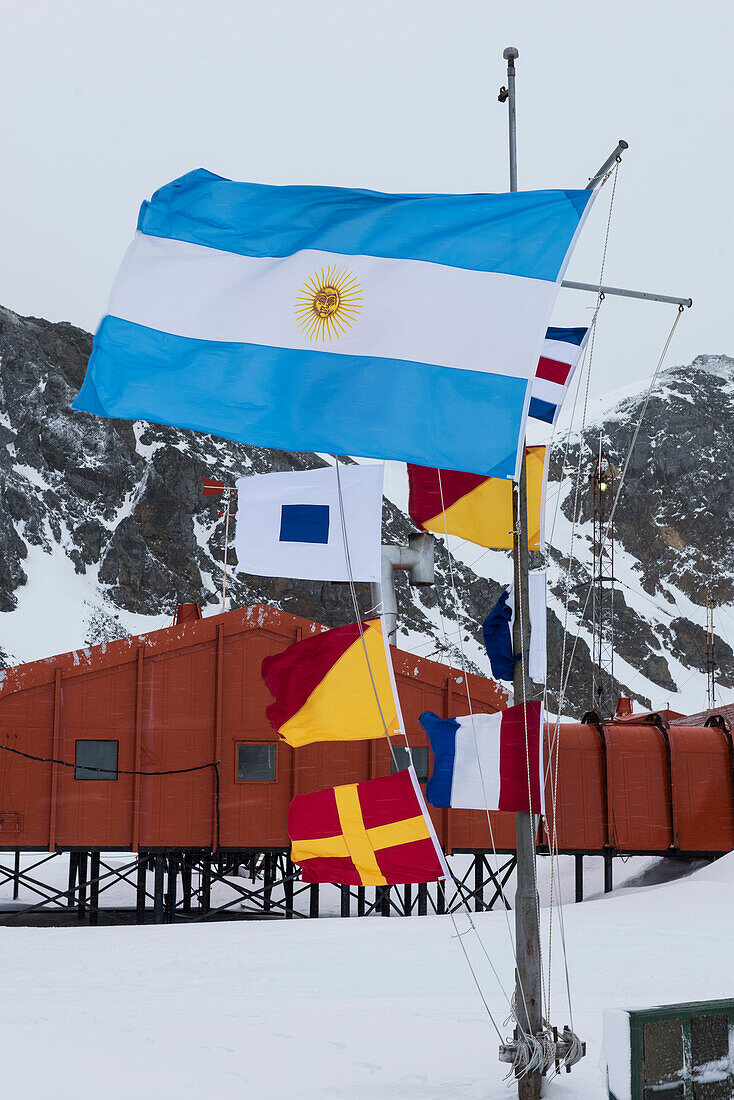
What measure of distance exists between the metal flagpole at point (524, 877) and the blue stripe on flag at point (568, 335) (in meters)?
1.63

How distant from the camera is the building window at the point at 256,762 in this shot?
2233 cm

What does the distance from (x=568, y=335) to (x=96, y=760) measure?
15026 mm

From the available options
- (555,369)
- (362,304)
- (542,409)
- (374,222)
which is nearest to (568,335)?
(555,369)

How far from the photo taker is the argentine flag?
24.9 ft

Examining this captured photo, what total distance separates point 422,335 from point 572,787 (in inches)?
671

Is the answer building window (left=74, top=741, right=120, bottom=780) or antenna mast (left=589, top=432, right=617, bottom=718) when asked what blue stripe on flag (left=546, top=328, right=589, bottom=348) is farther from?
building window (left=74, top=741, right=120, bottom=780)

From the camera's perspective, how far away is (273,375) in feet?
25.7

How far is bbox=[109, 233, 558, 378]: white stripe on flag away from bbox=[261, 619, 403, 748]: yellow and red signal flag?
206 centimetres

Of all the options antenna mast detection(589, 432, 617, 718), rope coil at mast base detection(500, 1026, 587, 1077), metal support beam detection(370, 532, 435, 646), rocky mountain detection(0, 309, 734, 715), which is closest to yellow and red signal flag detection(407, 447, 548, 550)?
antenna mast detection(589, 432, 617, 718)

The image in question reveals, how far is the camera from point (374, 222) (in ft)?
26.2

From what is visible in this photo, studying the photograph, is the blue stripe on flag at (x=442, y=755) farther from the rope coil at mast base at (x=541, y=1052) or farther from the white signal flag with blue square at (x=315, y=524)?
the rope coil at mast base at (x=541, y=1052)

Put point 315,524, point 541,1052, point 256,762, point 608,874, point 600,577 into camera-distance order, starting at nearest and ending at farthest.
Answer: point 541,1052
point 315,524
point 256,762
point 608,874
point 600,577

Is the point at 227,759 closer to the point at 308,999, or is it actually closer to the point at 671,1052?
the point at 308,999

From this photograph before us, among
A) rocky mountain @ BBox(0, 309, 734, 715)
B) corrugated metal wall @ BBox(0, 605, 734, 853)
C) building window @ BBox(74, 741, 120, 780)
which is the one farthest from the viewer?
rocky mountain @ BBox(0, 309, 734, 715)
